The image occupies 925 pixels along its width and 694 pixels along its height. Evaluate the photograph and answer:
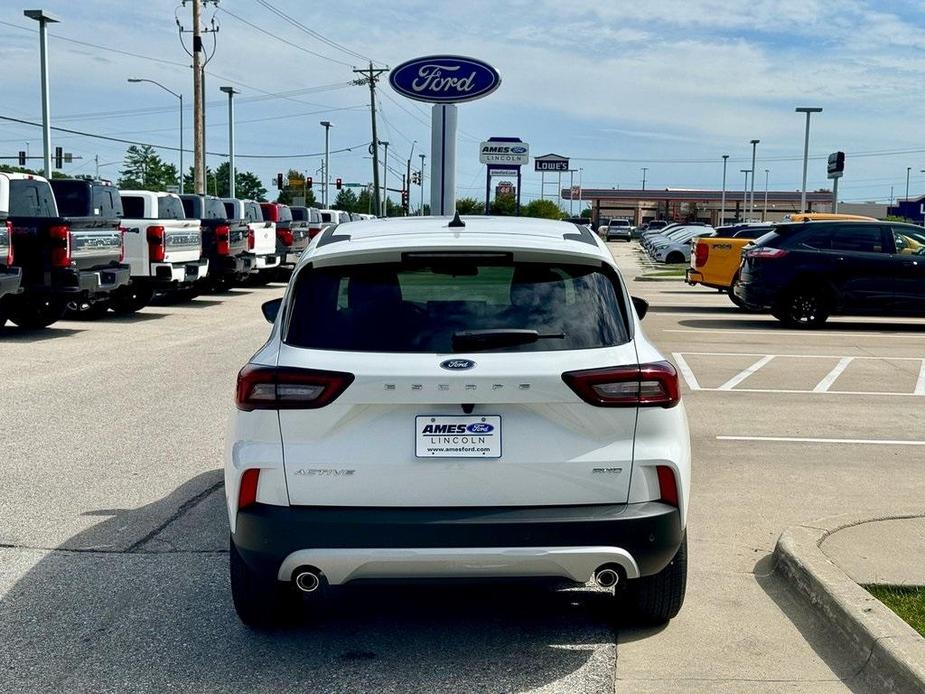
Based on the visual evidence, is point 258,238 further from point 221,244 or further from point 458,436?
point 458,436

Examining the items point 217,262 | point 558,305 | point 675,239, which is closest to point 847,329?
point 217,262

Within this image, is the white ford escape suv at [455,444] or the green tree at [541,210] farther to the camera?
the green tree at [541,210]

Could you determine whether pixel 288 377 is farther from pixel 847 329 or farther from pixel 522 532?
pixel 847 329

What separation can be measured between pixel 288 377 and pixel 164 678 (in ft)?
4.12

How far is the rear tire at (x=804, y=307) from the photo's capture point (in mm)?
18688

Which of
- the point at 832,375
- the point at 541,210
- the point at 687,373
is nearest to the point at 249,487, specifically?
the point at 687,373

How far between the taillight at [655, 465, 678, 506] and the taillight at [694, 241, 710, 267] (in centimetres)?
1998

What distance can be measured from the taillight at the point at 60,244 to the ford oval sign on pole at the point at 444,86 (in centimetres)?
530

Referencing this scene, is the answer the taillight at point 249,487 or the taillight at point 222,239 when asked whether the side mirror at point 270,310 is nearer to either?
the taillight at point 249,487

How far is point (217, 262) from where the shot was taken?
23406 millimetres

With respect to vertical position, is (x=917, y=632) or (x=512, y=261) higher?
→ (x=512, y=261)

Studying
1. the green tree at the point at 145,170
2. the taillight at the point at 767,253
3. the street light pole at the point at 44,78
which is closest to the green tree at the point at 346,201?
the green tree at the point at 145,170

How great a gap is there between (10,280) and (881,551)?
1158 cm

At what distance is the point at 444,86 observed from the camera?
57.5ft
